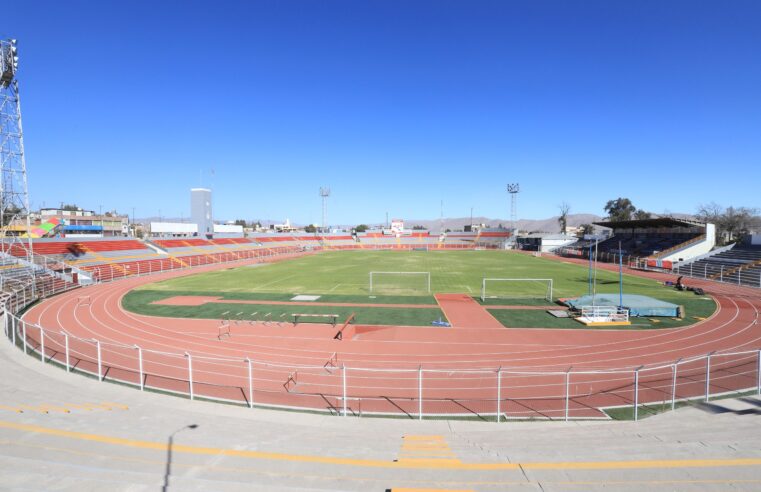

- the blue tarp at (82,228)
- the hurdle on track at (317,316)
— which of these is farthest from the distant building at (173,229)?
the hurdle on track at (317,316)

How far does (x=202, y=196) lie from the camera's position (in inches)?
3027

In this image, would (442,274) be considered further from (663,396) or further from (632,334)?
(663,396)

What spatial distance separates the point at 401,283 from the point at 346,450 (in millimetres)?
30903

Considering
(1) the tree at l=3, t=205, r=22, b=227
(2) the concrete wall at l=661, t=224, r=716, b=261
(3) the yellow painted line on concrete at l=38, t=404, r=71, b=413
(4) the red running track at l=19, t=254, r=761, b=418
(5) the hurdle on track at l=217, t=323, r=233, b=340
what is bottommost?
(5) the hurdle on track at l=217, t=323, r=233, b=340

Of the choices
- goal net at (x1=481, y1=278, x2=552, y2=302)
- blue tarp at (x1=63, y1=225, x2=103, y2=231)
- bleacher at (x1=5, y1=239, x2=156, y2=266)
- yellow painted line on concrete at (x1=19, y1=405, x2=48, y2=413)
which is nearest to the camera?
yellow painted line on concrete at (x1=19, y1=405, x2=48, y2=413)

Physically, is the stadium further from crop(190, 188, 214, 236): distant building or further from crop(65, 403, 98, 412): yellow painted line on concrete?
crop(190, 188, 214, 236): distant building


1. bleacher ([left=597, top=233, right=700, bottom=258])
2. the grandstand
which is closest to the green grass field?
the grandstand

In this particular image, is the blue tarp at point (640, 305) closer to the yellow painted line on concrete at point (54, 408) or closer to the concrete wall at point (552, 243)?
the yellow painted line on concrete at point (54, 408)

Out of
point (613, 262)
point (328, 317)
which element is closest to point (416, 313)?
point (328, 317)

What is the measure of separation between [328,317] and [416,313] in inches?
229

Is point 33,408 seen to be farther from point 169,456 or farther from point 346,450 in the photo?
point 346,450

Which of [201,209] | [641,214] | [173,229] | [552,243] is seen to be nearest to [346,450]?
[201,209]

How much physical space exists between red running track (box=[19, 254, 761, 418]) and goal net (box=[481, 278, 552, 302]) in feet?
33.0

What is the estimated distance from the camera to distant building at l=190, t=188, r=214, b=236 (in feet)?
250
